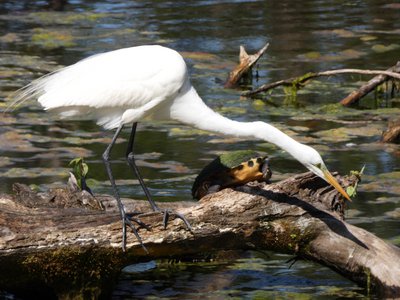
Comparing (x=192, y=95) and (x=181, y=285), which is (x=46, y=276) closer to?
(x=181, y=285)

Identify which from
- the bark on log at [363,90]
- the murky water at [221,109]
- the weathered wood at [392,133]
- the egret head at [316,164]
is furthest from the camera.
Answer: the bark on log at [363,90]

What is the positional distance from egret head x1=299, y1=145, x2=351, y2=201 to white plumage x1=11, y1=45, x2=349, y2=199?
581mm

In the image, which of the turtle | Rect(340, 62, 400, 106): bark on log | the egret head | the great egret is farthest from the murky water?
the great egret

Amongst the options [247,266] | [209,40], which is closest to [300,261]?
[247,266]

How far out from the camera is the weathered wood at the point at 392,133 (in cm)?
974

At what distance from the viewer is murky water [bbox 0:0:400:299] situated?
7.05m

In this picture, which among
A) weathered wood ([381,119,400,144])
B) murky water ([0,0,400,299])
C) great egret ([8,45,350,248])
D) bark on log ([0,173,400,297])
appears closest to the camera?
bark on log ([0,173,400,297])

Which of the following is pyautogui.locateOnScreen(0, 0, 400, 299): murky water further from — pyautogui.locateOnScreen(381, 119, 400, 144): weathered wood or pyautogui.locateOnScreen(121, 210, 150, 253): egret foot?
pyautogui.locateOnScreen(121, 210, 150, 253): egret foot

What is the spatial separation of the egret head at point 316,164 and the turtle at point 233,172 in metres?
Answer: 1.28

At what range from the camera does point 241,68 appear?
466 inches

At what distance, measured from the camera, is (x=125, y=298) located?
6.66 meters

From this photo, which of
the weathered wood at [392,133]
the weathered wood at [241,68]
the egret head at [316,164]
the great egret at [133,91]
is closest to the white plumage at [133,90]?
the great egret at [133,91]

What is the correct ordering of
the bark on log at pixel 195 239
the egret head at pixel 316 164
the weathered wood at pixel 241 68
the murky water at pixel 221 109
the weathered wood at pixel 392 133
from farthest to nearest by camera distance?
the weathered wood at pixel 241 68 → the weathered wood at pixel 392 133 → the murky water at pixel 221 109 → the egret head at pixel 316 164 → the bark on log at pixel 195 239

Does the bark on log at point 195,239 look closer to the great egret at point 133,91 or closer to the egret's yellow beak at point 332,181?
the egret's yellow beak at point 332,181
